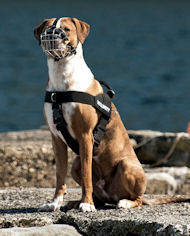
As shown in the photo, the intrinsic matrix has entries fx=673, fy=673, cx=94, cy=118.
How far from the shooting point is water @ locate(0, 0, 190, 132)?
86.5 ft

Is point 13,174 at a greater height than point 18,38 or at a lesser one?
greater

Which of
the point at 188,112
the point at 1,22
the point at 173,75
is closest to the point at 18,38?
the point at 1,22

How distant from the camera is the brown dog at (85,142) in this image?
6.77 meters

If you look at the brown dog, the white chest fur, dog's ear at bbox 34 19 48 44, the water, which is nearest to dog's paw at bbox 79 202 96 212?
the brown dog

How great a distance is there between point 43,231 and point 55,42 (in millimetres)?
1850

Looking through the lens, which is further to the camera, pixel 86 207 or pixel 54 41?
pixel 86 207

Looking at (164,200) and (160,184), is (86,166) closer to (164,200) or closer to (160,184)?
(164,200)

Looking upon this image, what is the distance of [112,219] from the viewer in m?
6.30

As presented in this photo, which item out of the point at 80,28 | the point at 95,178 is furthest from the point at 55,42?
the point at 95,178

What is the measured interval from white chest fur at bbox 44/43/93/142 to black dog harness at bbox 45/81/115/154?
46mm

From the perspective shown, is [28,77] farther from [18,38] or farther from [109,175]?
[109,175]

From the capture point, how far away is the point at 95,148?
278 inches

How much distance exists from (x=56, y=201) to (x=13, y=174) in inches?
92.2

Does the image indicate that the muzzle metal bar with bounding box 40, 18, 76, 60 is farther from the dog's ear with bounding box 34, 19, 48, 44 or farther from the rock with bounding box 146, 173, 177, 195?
→ the rock with bounding box 146, 173, 177, 195
